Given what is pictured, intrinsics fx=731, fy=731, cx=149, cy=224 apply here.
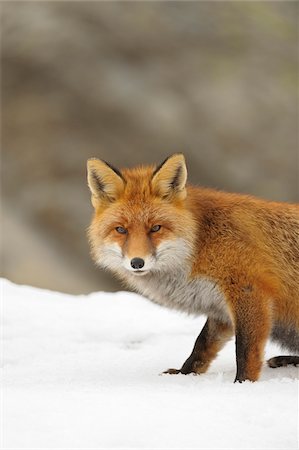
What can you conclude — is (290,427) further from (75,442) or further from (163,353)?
(163,353)

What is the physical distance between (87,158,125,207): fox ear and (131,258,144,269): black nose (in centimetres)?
41

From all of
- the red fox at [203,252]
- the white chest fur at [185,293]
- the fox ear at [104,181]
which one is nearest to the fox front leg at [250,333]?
the red fox at [203,252]

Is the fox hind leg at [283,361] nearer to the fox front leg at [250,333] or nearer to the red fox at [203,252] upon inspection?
the red fox at [203,252]

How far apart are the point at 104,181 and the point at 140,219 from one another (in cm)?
31

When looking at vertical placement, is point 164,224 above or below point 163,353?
above

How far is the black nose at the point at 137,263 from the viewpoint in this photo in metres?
3.20

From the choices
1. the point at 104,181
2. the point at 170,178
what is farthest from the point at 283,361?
the point at 104,181

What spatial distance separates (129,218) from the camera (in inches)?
131

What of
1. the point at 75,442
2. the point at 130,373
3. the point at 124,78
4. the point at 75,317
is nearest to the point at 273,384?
the point at 130,373

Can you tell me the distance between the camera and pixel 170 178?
3.45 meters

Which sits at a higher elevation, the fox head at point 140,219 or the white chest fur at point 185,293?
the fox head at point 140,219

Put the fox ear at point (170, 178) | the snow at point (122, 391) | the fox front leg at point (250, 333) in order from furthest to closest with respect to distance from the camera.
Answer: the fox ear at point (170, 178), the fox front leg at point (250, 333), the snow at point (122, 391)

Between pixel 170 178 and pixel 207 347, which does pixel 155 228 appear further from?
pixel 207 347

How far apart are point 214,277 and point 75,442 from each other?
4.57 feet
